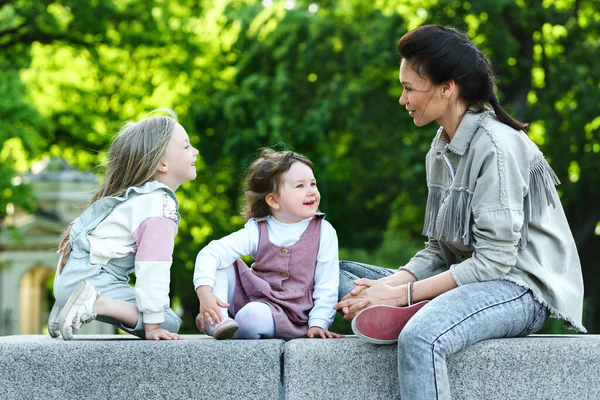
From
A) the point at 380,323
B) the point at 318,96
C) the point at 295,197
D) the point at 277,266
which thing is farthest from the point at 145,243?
the point at 318,96

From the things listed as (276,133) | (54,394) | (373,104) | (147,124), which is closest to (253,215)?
(147,124)

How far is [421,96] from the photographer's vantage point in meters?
3.45

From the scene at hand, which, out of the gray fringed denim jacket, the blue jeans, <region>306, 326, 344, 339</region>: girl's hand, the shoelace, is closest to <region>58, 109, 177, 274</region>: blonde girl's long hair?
the shoelace

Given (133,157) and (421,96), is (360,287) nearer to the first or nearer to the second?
(421,96)

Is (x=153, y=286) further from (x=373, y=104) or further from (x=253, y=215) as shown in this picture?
(x=373, y=104)

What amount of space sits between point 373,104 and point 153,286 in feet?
50.1

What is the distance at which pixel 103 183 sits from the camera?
12.4ft

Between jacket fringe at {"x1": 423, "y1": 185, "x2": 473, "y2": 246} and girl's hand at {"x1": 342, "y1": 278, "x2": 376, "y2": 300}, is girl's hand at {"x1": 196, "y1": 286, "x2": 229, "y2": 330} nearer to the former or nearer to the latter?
girl's hand at {"x1": 342, "y1": 278, "x2": 376, "y2": 300}

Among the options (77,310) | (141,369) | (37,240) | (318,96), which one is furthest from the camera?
(37,240)

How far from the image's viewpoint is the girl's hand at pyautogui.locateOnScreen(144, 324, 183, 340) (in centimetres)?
338

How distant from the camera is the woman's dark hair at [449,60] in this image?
3377 millimetres

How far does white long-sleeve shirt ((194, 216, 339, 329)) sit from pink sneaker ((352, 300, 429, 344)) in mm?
434

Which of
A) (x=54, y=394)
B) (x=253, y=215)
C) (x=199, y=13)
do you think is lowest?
(x=54, y=394)

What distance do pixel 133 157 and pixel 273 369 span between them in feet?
3.77
